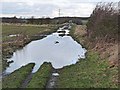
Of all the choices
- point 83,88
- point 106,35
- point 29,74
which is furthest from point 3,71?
point 106,35

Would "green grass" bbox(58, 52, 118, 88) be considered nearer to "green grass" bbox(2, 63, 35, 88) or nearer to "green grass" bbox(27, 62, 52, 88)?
"green grass" bbox(27, 62, 52, 88)

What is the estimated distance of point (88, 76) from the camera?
22297 mm

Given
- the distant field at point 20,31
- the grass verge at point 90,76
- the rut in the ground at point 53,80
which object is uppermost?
the grass verge at point 90,76

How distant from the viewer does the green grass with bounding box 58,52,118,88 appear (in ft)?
65.1

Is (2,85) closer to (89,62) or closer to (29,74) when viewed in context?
(29,74)

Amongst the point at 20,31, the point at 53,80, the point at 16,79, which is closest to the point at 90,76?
the point at 53,80

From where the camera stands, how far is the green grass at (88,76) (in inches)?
781

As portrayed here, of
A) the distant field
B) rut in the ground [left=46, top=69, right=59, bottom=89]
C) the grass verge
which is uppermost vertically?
the grass verge

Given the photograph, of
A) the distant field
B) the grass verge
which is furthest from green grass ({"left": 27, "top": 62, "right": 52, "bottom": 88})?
the distant field

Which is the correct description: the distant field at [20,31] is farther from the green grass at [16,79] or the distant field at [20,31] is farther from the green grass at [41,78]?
the green grass at [16,79]

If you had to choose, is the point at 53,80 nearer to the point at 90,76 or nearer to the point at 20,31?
the point at 90,76

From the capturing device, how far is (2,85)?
2048 cm

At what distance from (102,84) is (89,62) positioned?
9399 millimetres

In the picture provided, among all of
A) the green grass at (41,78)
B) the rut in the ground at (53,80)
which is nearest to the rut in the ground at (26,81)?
the green grass at (41,78)
